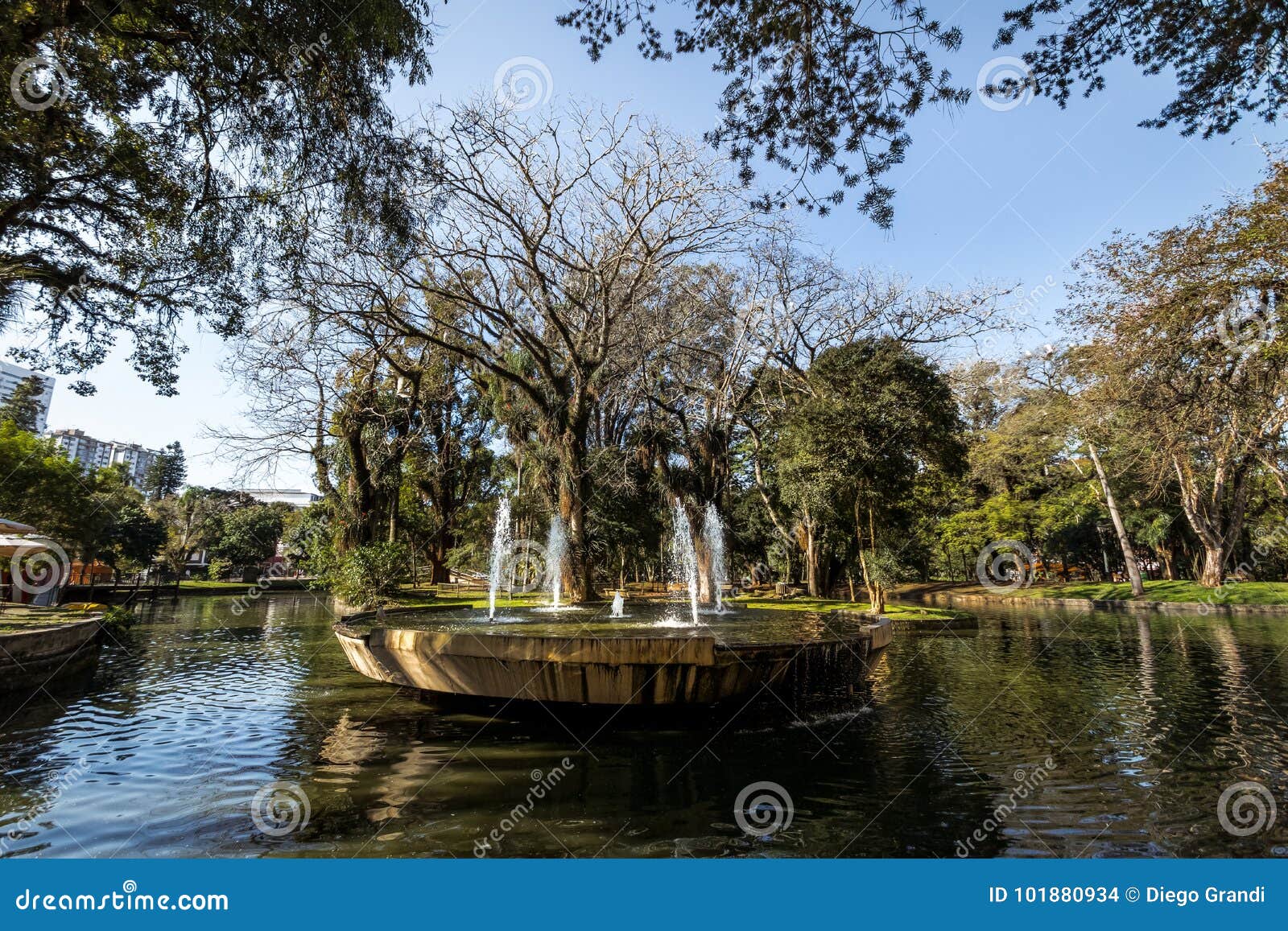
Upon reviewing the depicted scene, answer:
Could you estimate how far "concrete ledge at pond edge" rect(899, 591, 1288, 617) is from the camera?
23.7m

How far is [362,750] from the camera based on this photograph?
6668mm

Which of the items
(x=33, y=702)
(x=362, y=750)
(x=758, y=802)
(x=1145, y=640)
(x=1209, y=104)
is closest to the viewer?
(x=758, y=802)

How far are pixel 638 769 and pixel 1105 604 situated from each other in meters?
33.2

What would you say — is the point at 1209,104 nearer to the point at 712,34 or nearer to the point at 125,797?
the point at 712,34

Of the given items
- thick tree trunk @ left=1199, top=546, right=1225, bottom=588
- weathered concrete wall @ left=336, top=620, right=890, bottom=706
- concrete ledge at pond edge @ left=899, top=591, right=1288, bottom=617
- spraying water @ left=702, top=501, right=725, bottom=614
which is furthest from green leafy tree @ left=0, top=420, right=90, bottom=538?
thick tree trunk @ left=1199, top=546, right=1225, bottom=588

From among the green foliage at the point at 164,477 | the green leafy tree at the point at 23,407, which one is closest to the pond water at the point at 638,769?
the green leafy tree at the point at 23,407

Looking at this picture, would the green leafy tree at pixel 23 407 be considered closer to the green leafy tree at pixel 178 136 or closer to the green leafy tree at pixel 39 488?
the green leafy tree at pixel 39 488

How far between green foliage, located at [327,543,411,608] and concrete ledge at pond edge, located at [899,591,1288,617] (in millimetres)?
28727

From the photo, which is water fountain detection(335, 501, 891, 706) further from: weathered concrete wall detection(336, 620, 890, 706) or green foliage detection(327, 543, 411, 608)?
green foliage detection(327, 543, 411, 608)

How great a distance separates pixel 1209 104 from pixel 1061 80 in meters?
1.77

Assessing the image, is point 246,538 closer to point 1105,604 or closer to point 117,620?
point 117,620

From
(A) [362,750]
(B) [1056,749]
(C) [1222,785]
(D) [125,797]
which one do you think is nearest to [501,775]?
(A) [362,750]

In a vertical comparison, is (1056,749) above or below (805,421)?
below

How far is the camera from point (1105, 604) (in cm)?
2973
